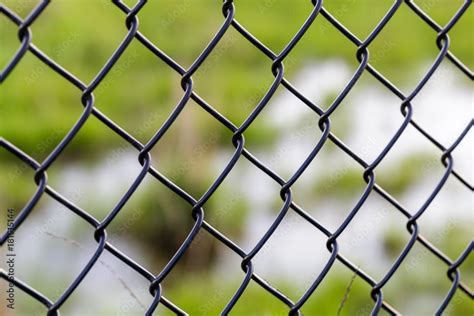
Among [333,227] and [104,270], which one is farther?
[333,227]

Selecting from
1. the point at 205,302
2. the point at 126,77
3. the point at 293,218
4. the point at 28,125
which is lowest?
the point at 205,302

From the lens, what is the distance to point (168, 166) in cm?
306

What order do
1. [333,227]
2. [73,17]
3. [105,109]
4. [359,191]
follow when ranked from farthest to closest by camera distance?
1. [73,17]
2. [105,109]
3. [359,191]
4. [333,227]

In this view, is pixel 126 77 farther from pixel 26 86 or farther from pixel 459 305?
pixel 459 305

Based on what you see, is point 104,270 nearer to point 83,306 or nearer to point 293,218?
point 83,306

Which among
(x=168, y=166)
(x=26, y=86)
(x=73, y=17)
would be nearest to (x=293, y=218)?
(x=168, y=166)

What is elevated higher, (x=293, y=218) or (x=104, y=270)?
(x=293, y=218)

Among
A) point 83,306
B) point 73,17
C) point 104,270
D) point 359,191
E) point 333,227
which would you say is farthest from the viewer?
point 73,17

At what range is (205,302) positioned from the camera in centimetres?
255

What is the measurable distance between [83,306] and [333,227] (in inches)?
41.7

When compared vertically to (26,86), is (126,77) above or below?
above

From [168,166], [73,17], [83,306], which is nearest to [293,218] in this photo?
[168,166]

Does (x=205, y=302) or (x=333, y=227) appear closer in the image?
(x=205, y=302)

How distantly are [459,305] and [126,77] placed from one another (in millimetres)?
2048
